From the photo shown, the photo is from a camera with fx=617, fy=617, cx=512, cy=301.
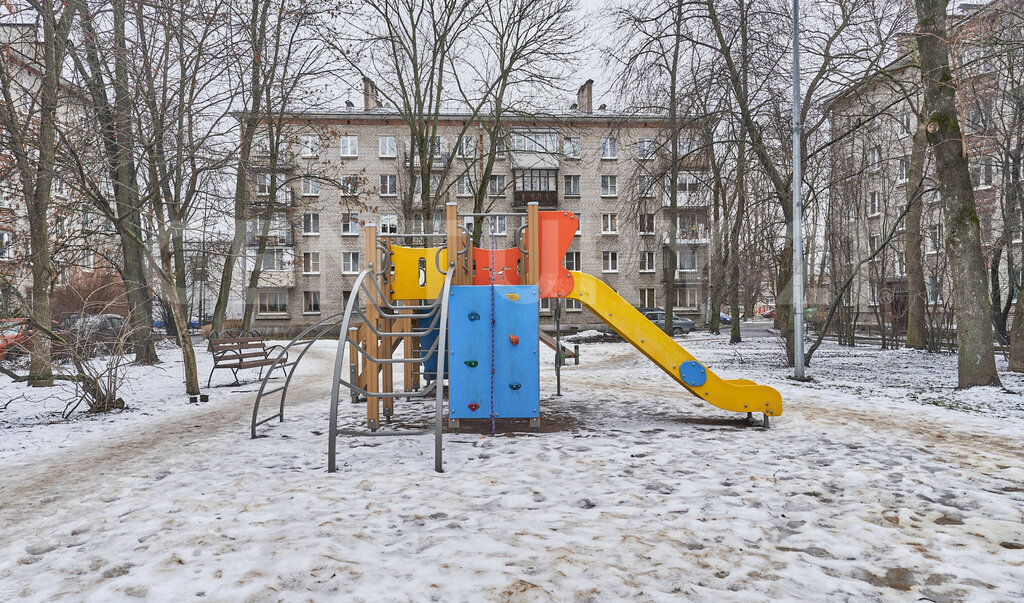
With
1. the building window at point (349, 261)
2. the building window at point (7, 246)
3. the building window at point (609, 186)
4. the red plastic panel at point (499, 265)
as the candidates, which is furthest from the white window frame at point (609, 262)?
the red plastic panel at point (499, 265)

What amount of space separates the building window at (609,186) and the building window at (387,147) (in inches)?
503

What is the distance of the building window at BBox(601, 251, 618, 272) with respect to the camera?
38.0 metres

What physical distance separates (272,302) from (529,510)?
118 feet

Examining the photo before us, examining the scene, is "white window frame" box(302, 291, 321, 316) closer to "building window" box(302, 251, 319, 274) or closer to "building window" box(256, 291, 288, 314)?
"building window" box(256, 291, 288, 314)

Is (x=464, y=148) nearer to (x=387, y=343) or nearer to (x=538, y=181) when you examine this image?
(x=538, y=181)

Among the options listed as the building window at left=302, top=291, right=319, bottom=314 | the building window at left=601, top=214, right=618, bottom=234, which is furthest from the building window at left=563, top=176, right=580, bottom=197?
the building window at left=302, top=291, right=319, bottom=314

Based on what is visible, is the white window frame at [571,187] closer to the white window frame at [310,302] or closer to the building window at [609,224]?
the building window at [609,224]

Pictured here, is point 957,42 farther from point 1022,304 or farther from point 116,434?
point 116,434

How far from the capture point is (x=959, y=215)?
8.34 m

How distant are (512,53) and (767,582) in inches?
648

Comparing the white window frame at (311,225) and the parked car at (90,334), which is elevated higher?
the white window frame at (311,225)

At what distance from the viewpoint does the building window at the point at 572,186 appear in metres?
38.1

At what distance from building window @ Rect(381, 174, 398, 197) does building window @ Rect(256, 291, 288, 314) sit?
842 centimetres

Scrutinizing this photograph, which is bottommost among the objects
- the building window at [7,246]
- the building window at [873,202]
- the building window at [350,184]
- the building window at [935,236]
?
the building window at [7,246]
